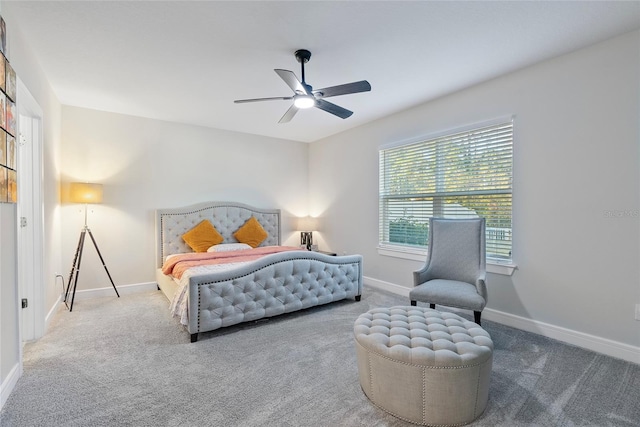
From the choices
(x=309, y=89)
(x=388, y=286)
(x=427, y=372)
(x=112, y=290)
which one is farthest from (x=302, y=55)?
(x=112, y=290)

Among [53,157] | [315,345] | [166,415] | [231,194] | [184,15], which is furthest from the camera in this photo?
[231,194]

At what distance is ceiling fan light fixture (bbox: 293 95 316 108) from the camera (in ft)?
8.69

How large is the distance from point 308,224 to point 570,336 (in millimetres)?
3870

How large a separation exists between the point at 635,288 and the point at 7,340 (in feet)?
14.8

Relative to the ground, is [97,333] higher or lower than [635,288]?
lower

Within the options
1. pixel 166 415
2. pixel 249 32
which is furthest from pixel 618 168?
pixel 166 415

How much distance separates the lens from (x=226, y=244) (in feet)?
15.5

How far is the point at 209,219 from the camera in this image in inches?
191

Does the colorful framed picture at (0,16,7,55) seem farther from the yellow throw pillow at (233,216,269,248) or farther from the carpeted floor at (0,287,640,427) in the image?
the yellow throw pillow at (233,216,269,248)

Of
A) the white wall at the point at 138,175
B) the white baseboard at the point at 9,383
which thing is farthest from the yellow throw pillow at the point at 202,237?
the white baseboard at the point at 9,383

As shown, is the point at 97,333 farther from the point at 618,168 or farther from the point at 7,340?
the point at 618,168

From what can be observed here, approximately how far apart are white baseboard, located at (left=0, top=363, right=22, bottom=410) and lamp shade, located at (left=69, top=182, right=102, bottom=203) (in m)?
2.22

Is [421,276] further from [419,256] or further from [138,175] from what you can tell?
[138,175]

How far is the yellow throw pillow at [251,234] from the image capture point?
5.01 metres
